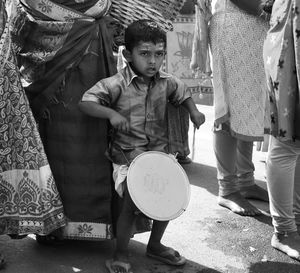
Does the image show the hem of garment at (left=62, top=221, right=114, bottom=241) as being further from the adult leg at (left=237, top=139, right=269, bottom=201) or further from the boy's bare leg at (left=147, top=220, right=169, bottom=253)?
the adult leg at (left=237, top=139, right=269, bottom=201)

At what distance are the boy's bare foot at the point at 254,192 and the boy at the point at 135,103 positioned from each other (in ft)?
4.52

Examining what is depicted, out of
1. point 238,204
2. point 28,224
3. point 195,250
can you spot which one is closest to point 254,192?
point 238,204

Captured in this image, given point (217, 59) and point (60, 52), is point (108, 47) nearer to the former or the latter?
point (60, 52)

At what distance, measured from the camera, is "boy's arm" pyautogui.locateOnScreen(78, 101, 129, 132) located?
8.98 feet

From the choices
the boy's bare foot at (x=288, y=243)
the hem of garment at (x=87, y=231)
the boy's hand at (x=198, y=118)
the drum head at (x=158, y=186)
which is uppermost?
the boy's hand at (x=198, y=118)

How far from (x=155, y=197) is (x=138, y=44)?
80 centimetres

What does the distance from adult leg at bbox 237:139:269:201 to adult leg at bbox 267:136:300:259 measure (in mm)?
948

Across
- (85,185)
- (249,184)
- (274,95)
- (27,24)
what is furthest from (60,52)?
(249,184)

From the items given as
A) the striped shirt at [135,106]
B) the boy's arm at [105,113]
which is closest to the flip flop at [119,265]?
the striped shirt at [135,106]

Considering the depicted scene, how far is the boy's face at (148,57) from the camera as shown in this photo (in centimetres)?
285

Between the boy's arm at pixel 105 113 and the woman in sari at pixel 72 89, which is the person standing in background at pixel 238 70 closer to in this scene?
the woman in sari at pixel 72 89

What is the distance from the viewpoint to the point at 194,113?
3.00m

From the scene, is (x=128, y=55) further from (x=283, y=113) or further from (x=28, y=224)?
(x=28, y=224)

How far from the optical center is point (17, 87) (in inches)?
114
